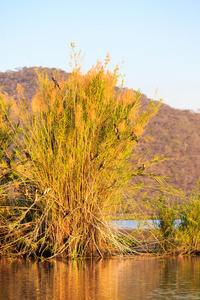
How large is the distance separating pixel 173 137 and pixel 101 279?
4619cm

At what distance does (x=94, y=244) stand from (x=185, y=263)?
1.44 m

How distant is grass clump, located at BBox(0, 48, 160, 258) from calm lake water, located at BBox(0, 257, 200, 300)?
0.44 m

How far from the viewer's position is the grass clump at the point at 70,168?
7094 millimetres

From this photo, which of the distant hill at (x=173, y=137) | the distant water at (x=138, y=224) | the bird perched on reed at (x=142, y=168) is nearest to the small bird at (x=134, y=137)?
the bird perched on reed at (x=142, y=168)

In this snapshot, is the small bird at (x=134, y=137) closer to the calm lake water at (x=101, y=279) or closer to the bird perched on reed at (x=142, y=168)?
the bird perched on reed at (x=142, y=168)

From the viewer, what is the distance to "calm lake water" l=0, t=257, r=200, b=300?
15.4ft

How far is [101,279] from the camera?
5.52 m

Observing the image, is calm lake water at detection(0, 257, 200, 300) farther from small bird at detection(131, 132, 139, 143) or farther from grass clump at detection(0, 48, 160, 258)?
small bird at detection(131, 132, 139, 143)

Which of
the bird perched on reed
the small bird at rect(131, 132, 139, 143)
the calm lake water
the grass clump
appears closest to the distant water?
the grass clump

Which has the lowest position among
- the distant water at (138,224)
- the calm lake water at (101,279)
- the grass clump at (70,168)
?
the calm lake water at (101,279)

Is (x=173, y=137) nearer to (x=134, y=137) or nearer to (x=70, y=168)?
(x=134, y=137)

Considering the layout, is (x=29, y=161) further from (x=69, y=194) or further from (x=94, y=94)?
(x=94, y=94)

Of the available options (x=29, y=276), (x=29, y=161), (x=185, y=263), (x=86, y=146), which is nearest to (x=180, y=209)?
(x=185, y=263)

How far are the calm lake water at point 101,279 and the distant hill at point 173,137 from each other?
31396mm
